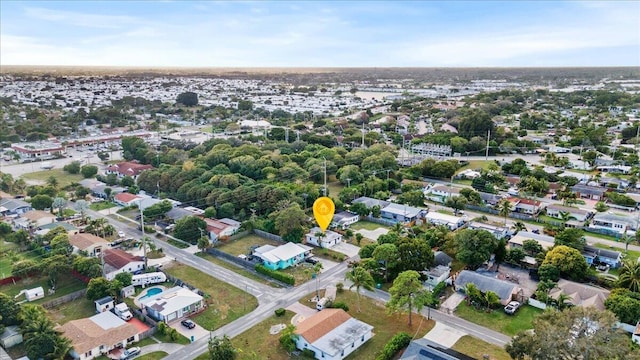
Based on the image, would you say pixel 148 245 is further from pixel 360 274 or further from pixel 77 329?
pixel 360 274

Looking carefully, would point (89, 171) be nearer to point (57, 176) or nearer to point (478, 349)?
point (57, 176)

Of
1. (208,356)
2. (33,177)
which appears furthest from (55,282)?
(33,177)

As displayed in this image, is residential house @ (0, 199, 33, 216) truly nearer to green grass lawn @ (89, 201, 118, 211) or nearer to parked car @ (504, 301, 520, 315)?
green grass lawn @ (89, 201, 118, 211)

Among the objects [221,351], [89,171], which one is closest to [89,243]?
[221,351]

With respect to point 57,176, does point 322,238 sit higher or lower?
lower

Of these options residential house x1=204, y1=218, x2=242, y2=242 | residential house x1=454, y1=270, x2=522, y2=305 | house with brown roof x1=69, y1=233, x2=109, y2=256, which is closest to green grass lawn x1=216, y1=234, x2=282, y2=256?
residential house x1=204, y1=218, x2=242, y2=242

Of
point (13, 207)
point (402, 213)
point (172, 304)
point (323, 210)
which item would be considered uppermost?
point (323, 210)
